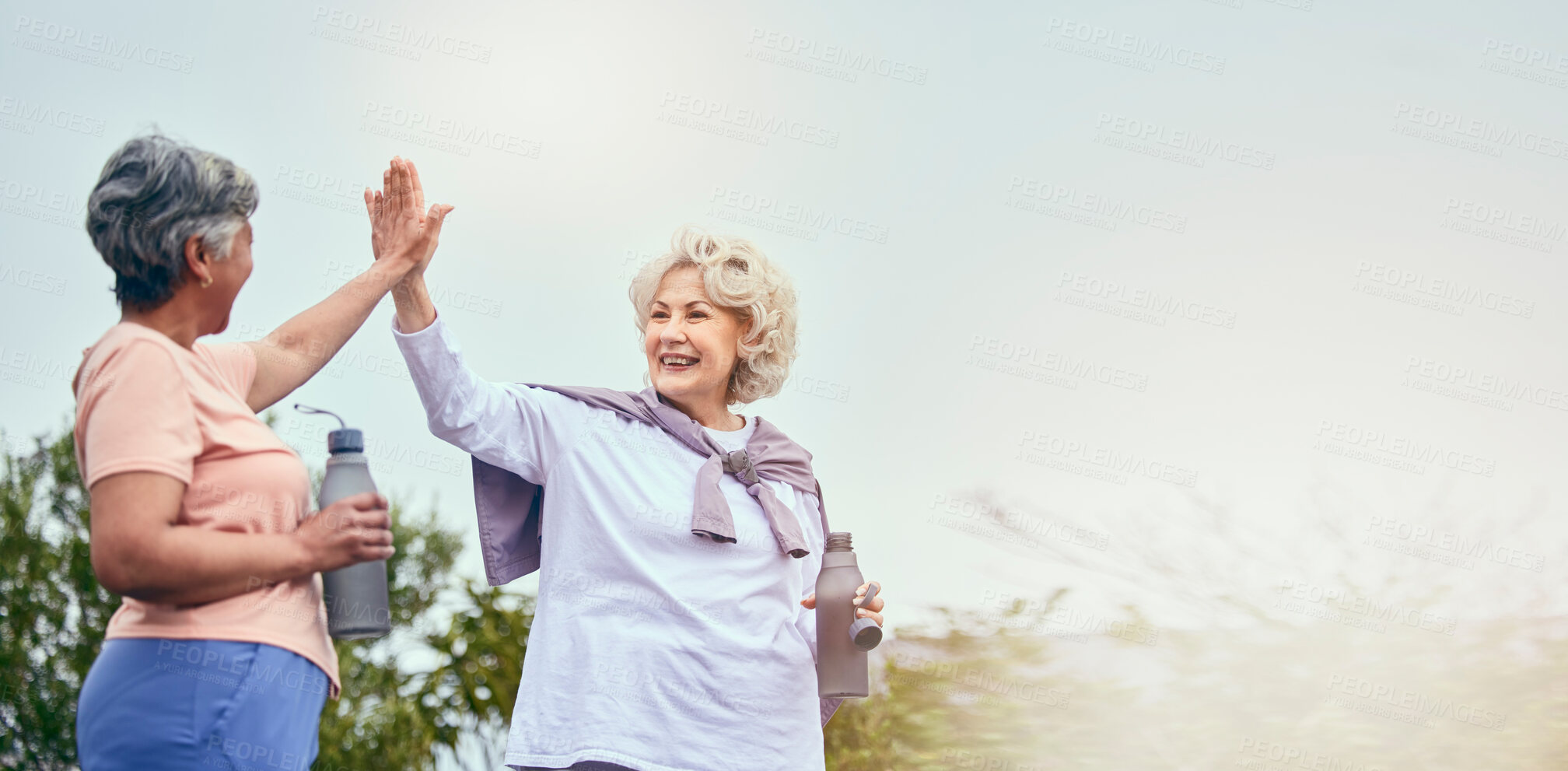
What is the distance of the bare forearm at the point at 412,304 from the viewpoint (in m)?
2.45

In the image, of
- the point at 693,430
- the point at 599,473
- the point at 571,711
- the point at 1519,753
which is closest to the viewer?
the point at 571,711

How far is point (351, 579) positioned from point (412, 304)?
67cm

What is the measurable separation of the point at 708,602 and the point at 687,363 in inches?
24.8

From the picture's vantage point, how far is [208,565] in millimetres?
1705

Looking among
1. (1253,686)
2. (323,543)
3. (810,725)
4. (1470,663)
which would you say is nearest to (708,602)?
(810,725)

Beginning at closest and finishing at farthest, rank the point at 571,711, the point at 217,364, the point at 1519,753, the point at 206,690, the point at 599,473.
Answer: the point at 206,690 < the point at 217,364 < the point at 571,711 < the point at 599,473 < the point at 1519,753

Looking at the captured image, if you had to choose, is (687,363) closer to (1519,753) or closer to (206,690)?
(206,690)

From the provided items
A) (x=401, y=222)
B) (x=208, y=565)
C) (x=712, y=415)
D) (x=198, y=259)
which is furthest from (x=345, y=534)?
(x=712, y=415)

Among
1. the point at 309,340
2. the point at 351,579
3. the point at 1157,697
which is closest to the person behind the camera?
the point at 351,579

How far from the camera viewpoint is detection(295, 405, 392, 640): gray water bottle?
78.5 inches

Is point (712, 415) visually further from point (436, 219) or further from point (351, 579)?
point (351, 579)

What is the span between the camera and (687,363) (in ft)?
9.96

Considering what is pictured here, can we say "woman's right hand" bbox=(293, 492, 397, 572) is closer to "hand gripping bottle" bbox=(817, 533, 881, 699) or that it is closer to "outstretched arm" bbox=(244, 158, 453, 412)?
"outstretched arm" bbox=(244, 158, 453, 412)

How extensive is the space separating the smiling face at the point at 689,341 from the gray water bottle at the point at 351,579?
3.34 ft
